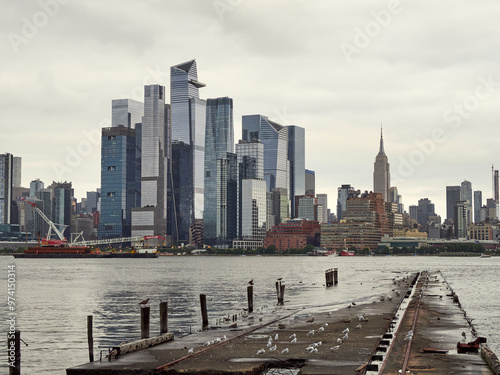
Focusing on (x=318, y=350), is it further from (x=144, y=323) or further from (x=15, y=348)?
(x=15, y=348)

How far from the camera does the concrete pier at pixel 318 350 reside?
32344mm

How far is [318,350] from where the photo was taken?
123 feet

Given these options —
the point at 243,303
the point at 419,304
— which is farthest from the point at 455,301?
the point at 243,303

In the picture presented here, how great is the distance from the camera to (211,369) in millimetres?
32125

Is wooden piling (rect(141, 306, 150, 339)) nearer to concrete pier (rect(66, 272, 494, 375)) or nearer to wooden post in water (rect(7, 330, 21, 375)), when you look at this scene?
concrete pier (rect(66, 272, 494, 375))

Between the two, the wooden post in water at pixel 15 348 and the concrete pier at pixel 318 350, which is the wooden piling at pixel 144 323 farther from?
the wooden post in water at pixel 15 348

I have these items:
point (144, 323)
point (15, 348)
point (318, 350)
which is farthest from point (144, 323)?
point (318, 350)

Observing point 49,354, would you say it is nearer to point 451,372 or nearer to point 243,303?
point 451,372

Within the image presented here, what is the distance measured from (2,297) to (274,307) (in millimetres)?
40592

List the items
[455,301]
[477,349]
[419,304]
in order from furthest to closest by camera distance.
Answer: [455,301] → [419,304] → [477,349]

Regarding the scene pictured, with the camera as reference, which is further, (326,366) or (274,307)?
(274,307)

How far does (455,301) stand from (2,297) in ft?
191

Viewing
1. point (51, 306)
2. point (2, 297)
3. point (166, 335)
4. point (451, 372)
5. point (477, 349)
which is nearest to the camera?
point (451, 372)

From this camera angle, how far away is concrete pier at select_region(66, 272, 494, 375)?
32344 mm
